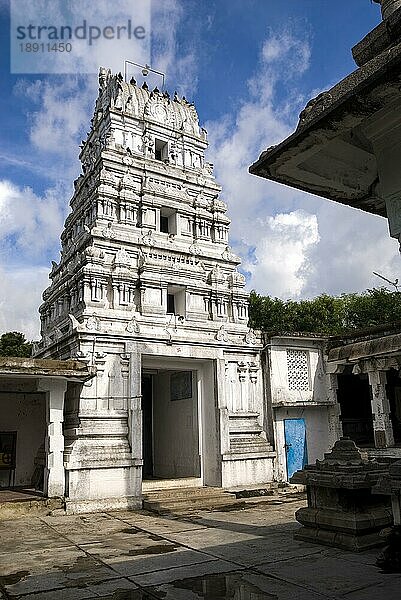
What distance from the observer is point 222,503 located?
1348 centimetres

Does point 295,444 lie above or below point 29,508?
above

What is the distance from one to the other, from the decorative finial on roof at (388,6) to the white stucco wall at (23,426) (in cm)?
1559

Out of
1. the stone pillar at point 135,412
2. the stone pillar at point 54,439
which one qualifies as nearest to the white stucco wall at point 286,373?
the stone pillar at point 135,412

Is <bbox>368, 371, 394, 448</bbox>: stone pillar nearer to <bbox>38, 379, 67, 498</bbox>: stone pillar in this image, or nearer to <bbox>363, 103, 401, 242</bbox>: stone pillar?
<bbox>38, 379, 67, 498</bbox>: stone pillar

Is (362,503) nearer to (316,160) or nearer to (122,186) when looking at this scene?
(316,160)

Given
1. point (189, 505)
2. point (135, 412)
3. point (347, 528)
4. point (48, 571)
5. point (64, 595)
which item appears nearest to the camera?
point (64, 595)

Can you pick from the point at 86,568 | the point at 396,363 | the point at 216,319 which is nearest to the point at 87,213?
the point at 216,319

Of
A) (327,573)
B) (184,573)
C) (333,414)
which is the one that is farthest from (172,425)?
(327,573)

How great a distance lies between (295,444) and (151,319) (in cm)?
627

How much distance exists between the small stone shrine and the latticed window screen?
893 cm

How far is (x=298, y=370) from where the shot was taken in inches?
688

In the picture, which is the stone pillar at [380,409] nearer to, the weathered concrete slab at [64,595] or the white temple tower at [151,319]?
the white temple tower at [151,319]

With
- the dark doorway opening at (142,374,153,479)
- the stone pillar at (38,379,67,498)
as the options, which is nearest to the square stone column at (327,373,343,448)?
the dark doorway opening at (142,374,153,479)

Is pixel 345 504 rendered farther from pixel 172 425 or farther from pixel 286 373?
pixel 172 425
